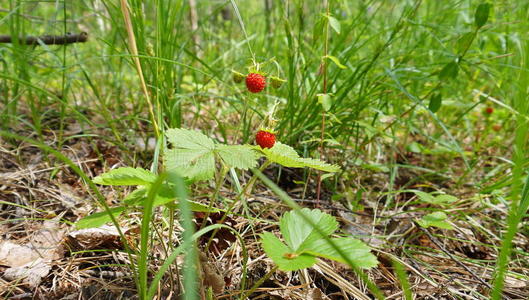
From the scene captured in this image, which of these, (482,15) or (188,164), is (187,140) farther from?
(482,15)

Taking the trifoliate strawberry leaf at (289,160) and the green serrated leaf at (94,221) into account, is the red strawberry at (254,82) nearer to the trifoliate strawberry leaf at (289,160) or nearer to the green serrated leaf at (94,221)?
the trifoliate strawberry leaf at (289,160)

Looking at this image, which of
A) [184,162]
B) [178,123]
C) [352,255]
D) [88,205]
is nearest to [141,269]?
[184,162]

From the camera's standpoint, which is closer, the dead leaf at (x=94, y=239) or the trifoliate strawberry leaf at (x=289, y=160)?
the trifoliate strawberry leaf at (x=289, y=160)

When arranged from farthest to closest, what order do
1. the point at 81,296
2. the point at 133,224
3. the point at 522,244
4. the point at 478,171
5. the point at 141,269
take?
1. the point at 478,171
2. the point at 522,244
3. the point at 133,224
4. the point at 81,296
5. the point at 141,269

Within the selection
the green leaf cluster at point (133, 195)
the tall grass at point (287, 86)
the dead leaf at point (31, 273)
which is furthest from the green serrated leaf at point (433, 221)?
the dead leaf at point (31, 273)

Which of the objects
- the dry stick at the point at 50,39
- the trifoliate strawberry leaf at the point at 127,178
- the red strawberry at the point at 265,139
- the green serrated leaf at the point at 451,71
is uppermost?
the green serrated leaf at the point at 451,71

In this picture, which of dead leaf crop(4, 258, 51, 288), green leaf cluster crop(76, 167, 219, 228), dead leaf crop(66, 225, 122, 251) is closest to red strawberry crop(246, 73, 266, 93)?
green leaf cluster crop(76, 167, 219, 228)

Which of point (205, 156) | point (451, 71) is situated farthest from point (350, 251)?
point (451, 71)

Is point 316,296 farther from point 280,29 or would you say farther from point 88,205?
point 280,29
